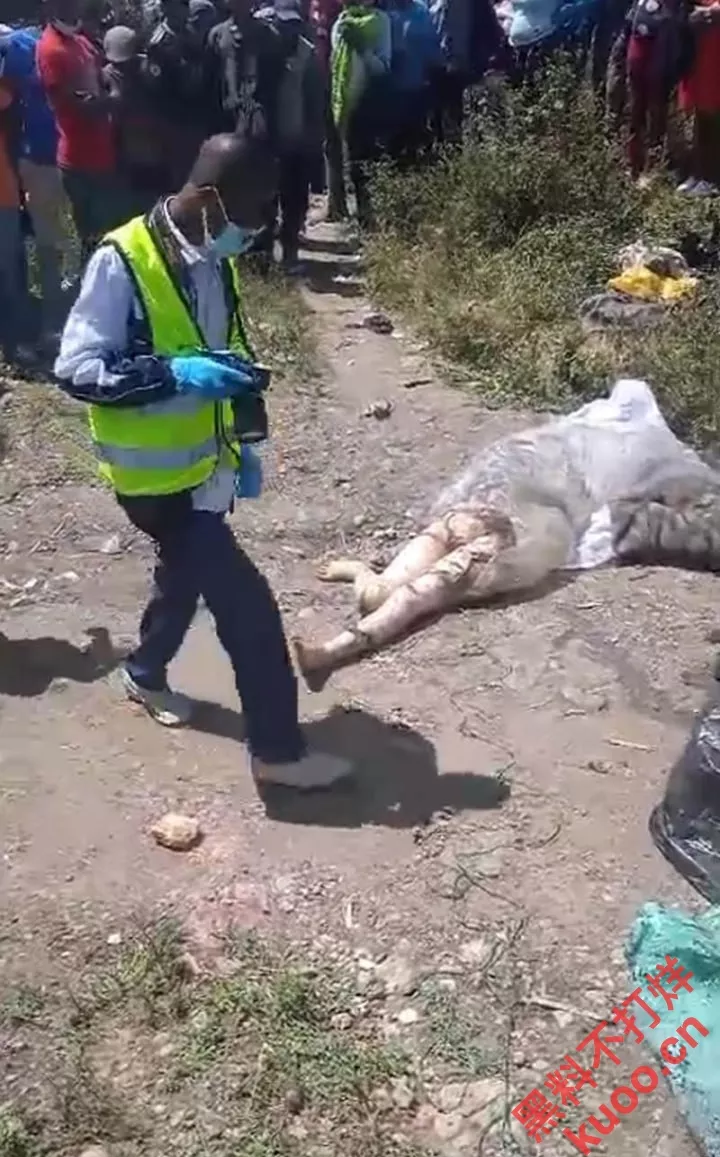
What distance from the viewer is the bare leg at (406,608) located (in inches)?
189

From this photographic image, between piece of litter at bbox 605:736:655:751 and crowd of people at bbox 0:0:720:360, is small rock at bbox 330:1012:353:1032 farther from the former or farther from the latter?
crowd of people at bbox 0:0:720:360

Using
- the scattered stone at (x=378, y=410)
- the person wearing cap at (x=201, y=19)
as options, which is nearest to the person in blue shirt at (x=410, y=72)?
the person wearing cap at (x=201, y=19)

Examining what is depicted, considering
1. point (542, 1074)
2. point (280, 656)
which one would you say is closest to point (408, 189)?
point (280, 656)

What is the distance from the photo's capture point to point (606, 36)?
10.1m

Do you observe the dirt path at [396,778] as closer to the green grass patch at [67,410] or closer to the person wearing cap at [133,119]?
the green grass patch at [67,410]

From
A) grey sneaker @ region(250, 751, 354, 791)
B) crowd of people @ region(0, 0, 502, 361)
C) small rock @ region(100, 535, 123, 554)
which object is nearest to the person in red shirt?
crowd of people @ region(0, 0, 502, 361)

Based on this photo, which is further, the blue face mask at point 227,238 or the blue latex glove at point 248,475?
the blue latex glove at point 248,475

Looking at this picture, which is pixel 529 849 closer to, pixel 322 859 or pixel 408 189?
pixel 322 859

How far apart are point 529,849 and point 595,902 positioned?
269 mm

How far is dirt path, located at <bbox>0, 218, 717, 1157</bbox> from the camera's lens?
3.64 meters

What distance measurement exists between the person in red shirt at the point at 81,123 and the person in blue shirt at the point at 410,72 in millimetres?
2213

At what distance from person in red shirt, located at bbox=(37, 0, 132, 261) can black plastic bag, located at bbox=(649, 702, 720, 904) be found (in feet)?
16.6

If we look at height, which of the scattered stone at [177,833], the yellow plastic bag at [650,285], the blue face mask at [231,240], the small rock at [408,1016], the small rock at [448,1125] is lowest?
the small rock at [448,1125]

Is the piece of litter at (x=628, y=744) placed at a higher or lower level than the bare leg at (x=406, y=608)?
lower
